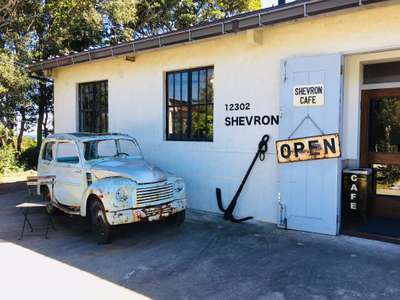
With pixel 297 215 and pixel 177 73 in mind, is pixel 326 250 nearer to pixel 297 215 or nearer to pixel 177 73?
pixel 297 215

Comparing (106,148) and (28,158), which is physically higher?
(106,148)

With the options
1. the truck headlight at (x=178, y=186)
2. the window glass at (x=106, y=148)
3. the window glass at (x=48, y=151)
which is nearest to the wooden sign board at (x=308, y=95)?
the truck headlight at (x=178, y=186)

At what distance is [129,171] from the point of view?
19.0ft

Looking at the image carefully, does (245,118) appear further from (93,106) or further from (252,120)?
(93,106)

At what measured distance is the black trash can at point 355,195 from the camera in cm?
605

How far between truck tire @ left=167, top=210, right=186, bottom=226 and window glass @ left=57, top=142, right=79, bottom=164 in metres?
1.95

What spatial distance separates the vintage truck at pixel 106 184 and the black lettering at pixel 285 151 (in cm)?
176

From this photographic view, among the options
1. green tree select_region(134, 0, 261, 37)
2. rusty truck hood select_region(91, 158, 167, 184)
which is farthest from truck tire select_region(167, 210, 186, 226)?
green tree select_region(134, 0, 261, 37)

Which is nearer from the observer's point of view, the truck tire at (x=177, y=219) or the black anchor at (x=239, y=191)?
the truck tire at (x=177, y=219)

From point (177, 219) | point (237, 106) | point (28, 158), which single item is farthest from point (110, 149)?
point (28, 158)

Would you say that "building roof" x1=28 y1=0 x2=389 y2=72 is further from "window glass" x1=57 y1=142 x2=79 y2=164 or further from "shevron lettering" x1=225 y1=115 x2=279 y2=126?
"window glass" x1=57 y1=142 x2=79 y2=164

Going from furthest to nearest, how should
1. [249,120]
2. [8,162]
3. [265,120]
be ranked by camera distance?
1. [8,162]
2. [249,120]
3. [265,120]

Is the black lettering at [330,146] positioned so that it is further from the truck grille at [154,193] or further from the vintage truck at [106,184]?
the truck grille at [154,193]

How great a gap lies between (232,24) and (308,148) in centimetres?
237
